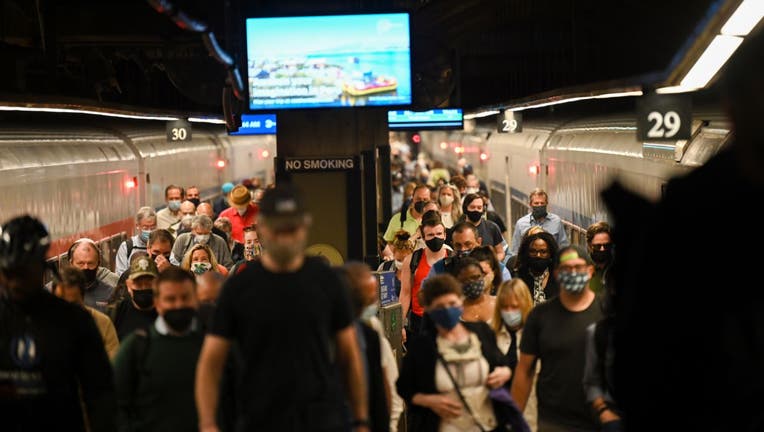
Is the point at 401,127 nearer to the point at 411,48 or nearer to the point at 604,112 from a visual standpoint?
the point at 604,112

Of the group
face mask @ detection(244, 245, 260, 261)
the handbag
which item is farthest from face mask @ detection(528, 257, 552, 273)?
the handbag

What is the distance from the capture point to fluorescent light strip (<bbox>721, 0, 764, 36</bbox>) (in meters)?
9.49

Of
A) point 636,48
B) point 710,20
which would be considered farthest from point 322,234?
point 636,48

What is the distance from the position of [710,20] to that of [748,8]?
0.69 metres

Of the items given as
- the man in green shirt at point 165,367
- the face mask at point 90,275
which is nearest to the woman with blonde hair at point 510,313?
the man in green shirt at point 165,367

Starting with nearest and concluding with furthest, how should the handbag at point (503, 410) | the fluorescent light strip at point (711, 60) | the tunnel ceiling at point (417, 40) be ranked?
the handbag at point (503, 410), the fluorescent light strip at point (711, 60), the tunnel ceiling at point (417, 40)

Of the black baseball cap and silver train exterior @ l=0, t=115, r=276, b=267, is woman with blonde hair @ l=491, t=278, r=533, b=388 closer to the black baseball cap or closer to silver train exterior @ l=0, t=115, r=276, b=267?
the black baseball cap

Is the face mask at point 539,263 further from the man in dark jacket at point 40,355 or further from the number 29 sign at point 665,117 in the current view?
the man in dark jacket at point 40,355

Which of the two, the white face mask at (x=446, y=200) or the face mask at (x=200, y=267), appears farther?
the white face mask at (x=446, y=200)

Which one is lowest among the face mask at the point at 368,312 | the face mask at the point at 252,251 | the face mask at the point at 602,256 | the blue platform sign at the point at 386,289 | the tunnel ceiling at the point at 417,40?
the blue platform sign at the point at 386,289

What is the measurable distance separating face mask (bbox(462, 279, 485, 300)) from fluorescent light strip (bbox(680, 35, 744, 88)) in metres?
3.00

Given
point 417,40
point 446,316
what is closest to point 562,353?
point 446,316

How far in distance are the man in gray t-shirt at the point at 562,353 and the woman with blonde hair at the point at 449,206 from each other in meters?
9.84

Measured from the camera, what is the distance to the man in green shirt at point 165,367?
6.37 metres
